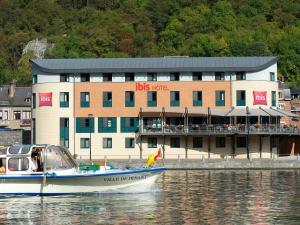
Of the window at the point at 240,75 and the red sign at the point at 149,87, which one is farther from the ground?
the window at the point at 240,75

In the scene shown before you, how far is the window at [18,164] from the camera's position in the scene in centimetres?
6077

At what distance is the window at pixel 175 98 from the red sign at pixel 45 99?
47.8 feet

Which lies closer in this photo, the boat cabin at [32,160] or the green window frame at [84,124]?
the boat cabin at [32,160]

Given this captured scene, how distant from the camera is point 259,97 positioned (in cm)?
11469

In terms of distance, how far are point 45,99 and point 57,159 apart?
5627 centimetres

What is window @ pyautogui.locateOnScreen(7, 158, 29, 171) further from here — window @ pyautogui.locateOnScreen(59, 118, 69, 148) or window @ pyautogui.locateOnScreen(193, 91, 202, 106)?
window @ pyautogui.locateOnScreen(193, 91, 202, 106)

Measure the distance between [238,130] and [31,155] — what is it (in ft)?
176

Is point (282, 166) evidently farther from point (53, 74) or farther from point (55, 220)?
point (55, 220)

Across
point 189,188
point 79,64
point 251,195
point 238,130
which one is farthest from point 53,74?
point 251,195

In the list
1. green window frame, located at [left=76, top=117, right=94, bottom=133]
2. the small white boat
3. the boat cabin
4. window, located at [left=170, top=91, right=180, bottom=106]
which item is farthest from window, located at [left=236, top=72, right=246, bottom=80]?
the boat cabin

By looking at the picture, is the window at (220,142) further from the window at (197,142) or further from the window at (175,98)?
the window at (175,98)

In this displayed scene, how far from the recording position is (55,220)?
159 feet

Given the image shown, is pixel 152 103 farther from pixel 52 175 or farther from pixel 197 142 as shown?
pixel 52 175

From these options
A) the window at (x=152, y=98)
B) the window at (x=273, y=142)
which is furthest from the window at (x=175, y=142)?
the window at (x=273, y=142)
